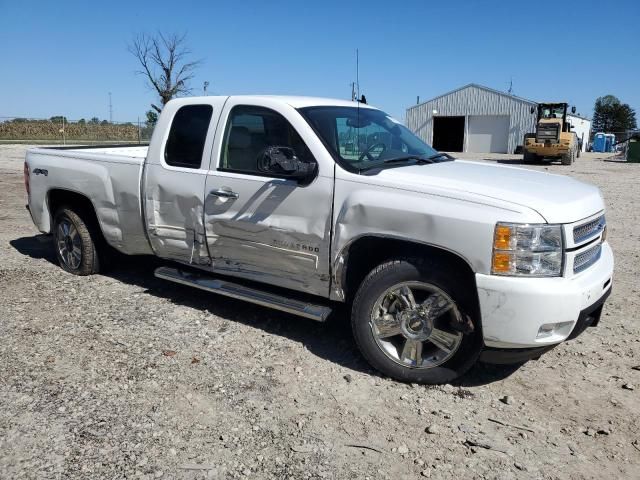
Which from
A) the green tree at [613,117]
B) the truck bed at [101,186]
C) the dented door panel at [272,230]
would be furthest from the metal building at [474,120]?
the green tree at [613,117]

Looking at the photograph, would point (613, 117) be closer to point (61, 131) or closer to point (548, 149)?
point (548, 149)

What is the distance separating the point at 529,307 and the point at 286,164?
183cm

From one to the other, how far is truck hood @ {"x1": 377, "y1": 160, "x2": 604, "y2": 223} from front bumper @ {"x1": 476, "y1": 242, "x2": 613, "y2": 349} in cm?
40

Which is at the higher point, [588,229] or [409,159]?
[409,159]

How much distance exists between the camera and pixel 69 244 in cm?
593

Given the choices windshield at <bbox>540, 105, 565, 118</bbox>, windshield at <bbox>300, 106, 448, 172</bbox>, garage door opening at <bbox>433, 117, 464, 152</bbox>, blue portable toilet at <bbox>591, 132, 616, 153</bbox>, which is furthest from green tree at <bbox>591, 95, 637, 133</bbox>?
windshield at <bbox>300, 106, 448, 172</bbox>

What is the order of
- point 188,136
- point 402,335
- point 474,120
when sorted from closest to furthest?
point 402,335, point 188,136, point 474,120

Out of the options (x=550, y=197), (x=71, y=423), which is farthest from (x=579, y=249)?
(x=71, y=423)

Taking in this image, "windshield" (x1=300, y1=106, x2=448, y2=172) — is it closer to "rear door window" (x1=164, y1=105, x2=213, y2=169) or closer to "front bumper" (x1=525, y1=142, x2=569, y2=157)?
"rear door window" (x1=164, y1=105, x2=213, y2=169)

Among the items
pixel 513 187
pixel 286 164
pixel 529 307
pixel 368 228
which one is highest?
pixel 286 164

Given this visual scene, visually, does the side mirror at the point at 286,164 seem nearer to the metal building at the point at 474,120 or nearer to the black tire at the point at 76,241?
the black tire at the point at 76,241

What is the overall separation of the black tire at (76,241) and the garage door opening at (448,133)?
41467mm

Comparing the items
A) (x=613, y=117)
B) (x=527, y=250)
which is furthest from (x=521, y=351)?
(x=613, y=117)

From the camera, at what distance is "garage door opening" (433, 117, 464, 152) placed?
4500cm
